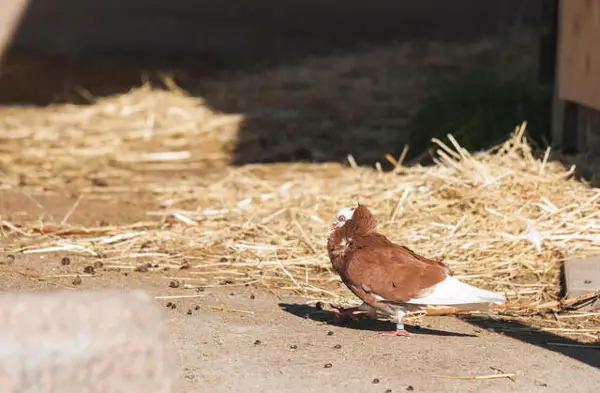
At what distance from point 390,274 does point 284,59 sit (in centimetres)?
894

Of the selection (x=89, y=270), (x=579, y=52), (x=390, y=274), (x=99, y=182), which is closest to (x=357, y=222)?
(x=390, y=274)

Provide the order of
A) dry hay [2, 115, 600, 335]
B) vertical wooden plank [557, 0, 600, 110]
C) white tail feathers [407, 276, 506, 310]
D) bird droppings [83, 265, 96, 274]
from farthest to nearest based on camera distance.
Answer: vertical wooden plank [557, 0, 600, 110], dry hay [2, 115, 600, 335], bird droppings [83, 265, 96, 274], white tail feathers [407, 276, 506, 310]

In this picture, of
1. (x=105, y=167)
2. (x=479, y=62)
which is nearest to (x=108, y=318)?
(x=105, y=167)

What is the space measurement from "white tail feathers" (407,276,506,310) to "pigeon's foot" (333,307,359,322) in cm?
44

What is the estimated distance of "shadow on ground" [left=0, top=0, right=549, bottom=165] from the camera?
34.2ft

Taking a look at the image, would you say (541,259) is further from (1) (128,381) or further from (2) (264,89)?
(2) (264,89)

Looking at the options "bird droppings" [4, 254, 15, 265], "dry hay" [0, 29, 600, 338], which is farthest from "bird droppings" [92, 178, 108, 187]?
"bird droppings" [4, 254, 15, 265]

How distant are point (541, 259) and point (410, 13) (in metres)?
8.97

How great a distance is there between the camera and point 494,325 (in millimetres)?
5223

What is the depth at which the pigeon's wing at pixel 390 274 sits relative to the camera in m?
4.73

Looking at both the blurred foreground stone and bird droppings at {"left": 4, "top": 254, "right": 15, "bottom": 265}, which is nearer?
the blurred foreground stone

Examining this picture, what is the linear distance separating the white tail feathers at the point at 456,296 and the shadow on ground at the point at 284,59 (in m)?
4.19

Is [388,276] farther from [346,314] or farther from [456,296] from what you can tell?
[346,314]

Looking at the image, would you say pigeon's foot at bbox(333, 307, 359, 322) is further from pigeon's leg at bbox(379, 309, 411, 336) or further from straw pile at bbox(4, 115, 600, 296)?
straw pile at bbox(4, 115, 600, 296)
